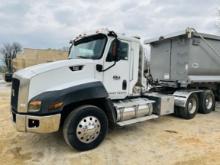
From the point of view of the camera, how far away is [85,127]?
15.0ft

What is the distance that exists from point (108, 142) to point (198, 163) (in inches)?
78.1

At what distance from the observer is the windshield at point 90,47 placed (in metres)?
5.16

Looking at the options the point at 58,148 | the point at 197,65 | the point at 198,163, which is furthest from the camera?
the point at 197,65

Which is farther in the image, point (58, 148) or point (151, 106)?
point (151, 106)

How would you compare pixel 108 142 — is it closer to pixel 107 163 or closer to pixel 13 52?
pixel 107 163

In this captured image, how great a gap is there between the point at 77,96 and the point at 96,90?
1.66 ft

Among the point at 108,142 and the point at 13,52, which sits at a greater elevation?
the point at 13,52

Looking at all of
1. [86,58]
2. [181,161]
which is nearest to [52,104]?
[86,58]

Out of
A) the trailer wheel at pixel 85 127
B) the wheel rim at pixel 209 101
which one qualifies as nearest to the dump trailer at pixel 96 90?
the trailer wheel at pixel 85 127

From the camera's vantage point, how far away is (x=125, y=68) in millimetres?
5652

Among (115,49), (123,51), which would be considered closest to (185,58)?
(123,51)

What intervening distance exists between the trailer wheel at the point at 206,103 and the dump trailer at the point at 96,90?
41 cm

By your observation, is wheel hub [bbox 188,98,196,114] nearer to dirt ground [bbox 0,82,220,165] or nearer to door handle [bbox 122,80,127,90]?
dirt ground [bbox 0,82,220,165]

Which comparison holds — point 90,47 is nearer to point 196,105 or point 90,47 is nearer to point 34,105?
point 34,105
